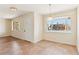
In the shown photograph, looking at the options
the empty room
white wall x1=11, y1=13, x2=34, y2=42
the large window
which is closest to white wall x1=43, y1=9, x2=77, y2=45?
the empty room

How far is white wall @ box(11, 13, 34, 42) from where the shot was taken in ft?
8.67

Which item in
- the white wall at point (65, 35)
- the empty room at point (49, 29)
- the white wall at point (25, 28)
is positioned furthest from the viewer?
the white wall at point (25, 28)

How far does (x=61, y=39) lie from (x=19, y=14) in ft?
5.47

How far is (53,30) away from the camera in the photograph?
2396mm

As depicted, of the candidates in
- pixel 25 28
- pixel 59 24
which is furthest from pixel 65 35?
pixel 25 28

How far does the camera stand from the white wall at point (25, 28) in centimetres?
264

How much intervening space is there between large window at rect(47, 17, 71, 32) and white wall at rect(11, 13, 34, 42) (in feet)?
1.92

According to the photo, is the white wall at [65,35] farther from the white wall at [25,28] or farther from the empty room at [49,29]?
the white wall at [25,28]

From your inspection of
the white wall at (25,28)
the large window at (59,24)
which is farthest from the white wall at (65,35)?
the white wall at (25,28)

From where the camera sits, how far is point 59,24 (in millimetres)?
2213

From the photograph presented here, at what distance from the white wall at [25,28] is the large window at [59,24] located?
59 cm

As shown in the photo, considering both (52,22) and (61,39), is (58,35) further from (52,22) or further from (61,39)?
(52,22)

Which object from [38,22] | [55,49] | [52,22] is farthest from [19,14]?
[55,49]
